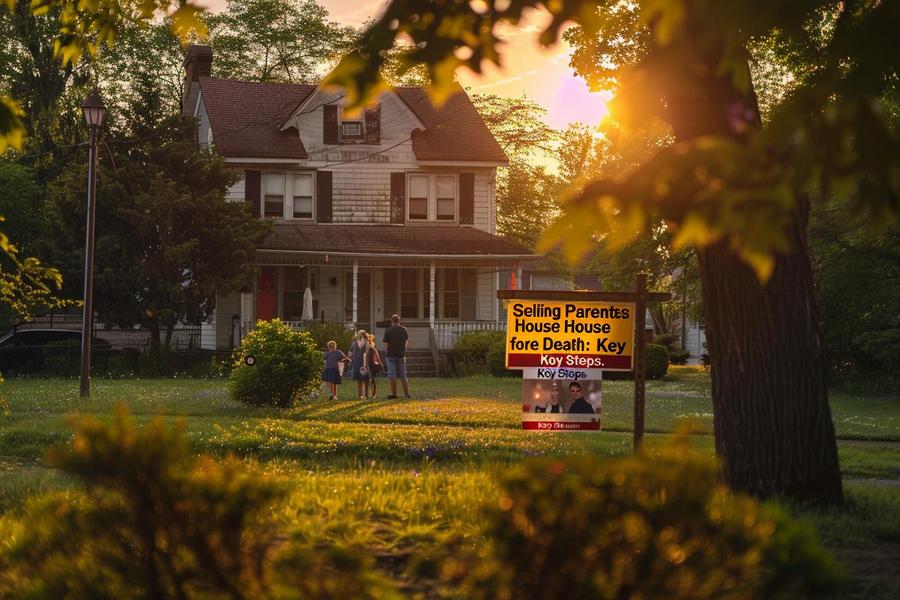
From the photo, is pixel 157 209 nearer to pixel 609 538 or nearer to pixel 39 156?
pixel 39 156

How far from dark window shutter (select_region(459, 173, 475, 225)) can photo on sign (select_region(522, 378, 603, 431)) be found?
28.5 m

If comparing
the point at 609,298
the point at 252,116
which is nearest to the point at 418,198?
the point at 252,116

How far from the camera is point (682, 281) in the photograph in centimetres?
3666

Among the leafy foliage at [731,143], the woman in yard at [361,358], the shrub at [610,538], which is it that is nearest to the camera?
the leafy foliage at [731,143]

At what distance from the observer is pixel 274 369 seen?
846 inches

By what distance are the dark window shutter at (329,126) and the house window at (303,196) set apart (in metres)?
1.29

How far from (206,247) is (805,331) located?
89.7ft

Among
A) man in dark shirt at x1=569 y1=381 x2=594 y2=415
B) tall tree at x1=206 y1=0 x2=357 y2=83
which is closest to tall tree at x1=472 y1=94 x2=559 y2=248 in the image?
tall tree at x1=206 y1=0 x2=357 y2=83

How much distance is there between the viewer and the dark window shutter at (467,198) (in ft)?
135

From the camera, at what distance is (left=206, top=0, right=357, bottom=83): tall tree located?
5397cm

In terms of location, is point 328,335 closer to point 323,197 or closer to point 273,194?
point 323,197

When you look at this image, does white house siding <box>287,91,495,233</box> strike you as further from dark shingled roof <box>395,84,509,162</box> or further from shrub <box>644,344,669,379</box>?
shrub <box>644,344,669,379</box>

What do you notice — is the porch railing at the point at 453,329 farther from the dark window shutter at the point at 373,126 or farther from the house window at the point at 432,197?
the dark window shutter at the point at 373,126

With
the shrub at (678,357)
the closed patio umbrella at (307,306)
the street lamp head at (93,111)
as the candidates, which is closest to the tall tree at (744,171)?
the street lamp head at (93,111)
